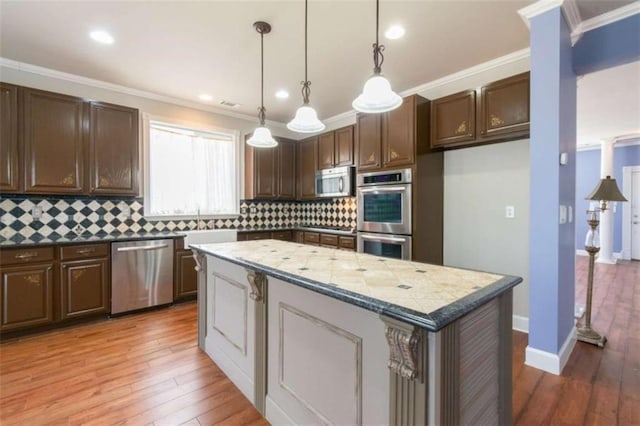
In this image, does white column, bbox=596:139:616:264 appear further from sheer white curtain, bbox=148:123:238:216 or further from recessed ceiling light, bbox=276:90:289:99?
sheer white curtain, bbox=148:123:238:216

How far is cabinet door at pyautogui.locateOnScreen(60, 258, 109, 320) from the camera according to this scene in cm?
307

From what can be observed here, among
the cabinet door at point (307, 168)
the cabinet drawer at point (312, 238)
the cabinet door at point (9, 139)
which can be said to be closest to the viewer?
the cabinet door at point (9, 139)

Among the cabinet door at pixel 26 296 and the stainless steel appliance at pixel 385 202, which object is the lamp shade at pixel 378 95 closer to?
the stainless steel appliance at pixel 385 202

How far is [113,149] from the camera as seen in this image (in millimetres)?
3512

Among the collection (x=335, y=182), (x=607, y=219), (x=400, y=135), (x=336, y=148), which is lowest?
(x=607, y=219)

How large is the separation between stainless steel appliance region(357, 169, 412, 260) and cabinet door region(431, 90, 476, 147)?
21.4 inches

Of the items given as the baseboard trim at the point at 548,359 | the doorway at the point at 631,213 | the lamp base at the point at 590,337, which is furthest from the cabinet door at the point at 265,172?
the doorway at the point at 631,213

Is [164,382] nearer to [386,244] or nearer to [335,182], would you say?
[386,244]

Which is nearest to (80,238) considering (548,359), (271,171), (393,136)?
(271,171)

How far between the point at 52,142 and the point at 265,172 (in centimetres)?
258

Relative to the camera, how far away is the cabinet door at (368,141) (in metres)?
3.63

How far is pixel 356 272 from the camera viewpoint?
155 cm

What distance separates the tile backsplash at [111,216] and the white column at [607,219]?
577 centimetres

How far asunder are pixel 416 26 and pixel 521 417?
2.90 metres
